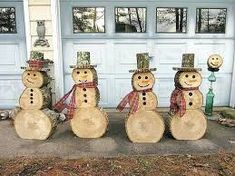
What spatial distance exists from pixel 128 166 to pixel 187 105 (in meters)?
1.22

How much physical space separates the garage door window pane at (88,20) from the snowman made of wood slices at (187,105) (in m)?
2.01

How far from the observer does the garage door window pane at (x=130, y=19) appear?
5449 millimetres

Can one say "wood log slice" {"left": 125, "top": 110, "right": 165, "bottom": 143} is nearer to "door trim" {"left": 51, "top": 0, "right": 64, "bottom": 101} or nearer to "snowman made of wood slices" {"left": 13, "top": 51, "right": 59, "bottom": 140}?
"snowman made of wood slices" {"left": 13, "top": 51, "right": 59, "bottom": 140}

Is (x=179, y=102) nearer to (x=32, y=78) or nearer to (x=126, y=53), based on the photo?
(x=126, y=53)

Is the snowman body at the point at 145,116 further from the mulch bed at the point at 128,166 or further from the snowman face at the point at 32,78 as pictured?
the snowman face at the point at 32,78

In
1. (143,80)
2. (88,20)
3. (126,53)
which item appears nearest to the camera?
(143,80)

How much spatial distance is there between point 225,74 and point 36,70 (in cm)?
→ 355

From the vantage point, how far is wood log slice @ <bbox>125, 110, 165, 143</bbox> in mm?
4023

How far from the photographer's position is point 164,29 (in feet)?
18.2

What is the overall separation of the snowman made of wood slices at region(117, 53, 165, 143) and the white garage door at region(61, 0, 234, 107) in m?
1.65

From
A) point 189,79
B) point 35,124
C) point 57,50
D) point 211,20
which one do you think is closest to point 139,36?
point 211,20

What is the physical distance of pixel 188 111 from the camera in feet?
13.5

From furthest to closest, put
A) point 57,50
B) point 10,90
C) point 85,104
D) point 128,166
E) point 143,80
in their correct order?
point 10,90 < point 57,50 < point 85,104 < point 143,80 < point 128,166

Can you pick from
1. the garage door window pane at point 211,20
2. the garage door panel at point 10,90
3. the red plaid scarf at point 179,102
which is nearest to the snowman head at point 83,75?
the red plaid scarf at point 179,102
